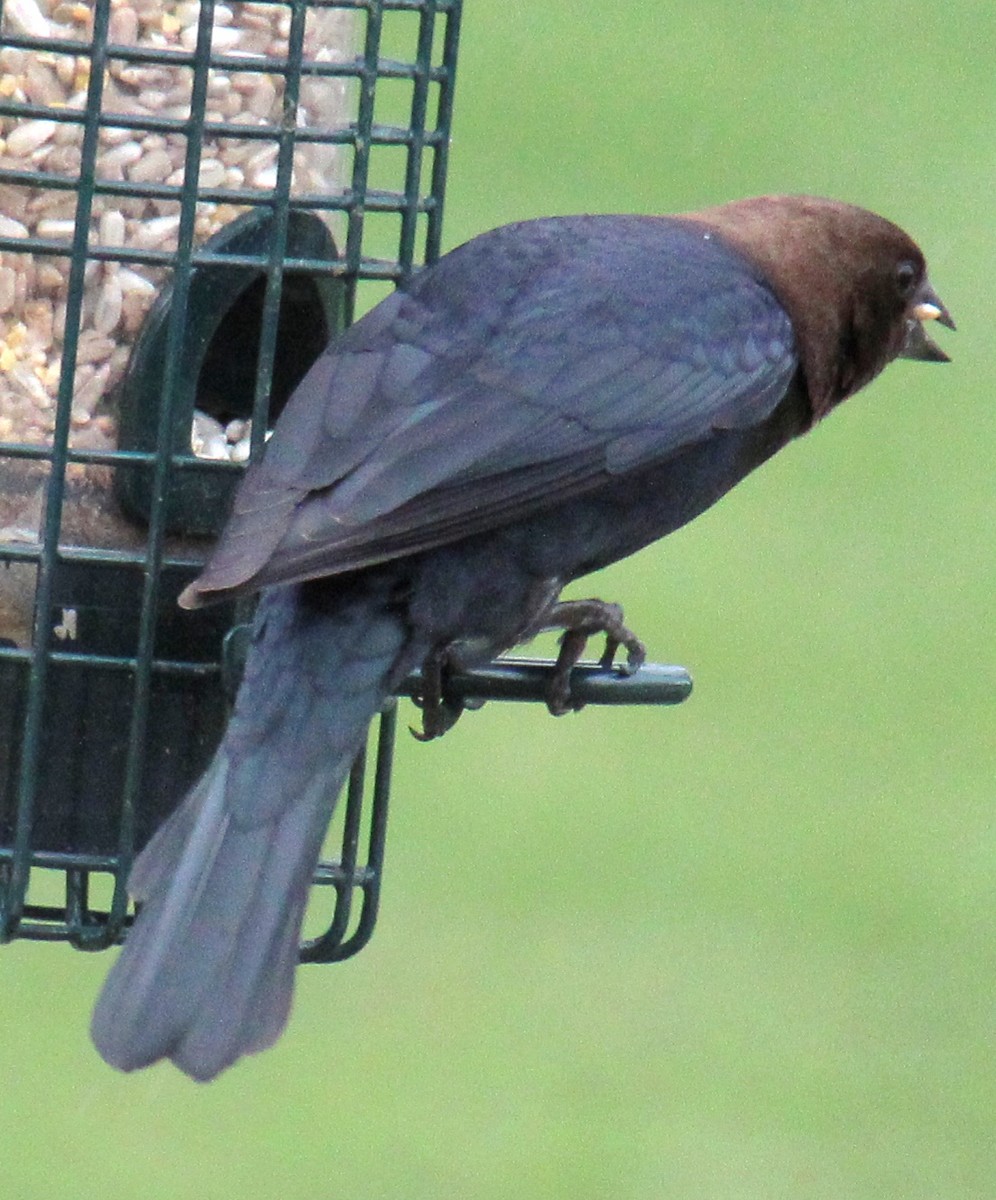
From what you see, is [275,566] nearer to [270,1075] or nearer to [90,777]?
[90,777]

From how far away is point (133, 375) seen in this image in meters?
4.67

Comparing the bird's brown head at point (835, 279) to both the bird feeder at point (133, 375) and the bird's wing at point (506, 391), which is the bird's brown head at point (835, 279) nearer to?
the bird's wing at point (506, 391)

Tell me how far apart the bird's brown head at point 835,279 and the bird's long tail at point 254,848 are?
102cm

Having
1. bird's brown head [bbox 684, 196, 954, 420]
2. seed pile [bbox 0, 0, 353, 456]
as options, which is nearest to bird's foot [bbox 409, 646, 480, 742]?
seed pile [bbox 0, 0, 353, 456]

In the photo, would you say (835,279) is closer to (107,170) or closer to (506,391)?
(506,391)

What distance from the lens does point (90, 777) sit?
4.68 meters

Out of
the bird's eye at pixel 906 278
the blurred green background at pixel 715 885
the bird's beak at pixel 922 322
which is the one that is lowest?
the blurred green background at pixel 715 885

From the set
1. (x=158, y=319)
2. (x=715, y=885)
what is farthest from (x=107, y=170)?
(x=715, y=885)

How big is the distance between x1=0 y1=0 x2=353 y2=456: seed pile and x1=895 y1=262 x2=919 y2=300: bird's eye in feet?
3.84

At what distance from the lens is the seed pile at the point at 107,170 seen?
4.60 metres

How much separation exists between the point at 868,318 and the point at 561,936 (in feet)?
8.88

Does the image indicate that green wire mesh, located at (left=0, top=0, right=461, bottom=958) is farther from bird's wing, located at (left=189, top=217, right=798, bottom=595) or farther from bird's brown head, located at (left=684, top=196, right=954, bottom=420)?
bird's brown head, located at (left=684, top=196, right=954, bottom=420)

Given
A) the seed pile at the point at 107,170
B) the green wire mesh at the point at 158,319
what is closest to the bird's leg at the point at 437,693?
the green wire mesh at the point at 158,319

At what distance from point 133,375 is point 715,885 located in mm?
3613
